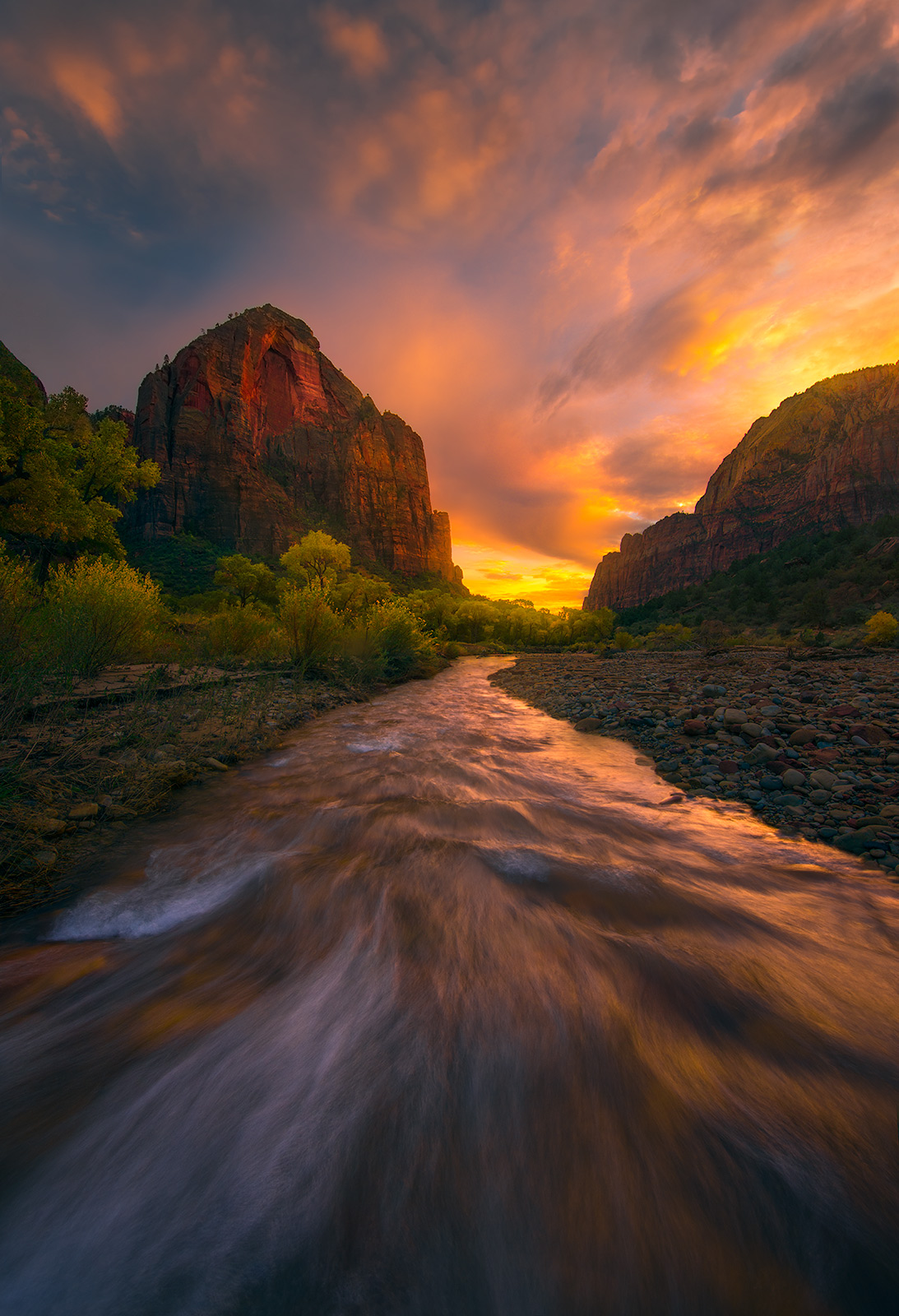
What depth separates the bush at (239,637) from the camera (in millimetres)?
11039

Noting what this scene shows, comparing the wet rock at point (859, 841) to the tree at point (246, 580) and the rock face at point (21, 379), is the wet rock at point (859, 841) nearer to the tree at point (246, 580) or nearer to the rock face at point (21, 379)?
the rock face at point (21, 379)

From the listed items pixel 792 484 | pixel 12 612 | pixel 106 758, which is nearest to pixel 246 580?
pixel 12 612

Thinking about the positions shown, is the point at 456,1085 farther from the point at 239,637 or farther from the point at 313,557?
the point at 313,557

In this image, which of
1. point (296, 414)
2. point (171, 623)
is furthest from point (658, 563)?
point (171, 623)

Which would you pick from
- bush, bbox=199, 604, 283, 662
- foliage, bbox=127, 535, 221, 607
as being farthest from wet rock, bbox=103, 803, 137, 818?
foliage, bbox=127, 535, 221, 607

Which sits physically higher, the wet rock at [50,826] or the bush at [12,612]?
the bush at [12,612]

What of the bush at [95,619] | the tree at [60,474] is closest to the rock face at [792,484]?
the tree at [60,474]

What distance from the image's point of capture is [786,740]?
5188 mm

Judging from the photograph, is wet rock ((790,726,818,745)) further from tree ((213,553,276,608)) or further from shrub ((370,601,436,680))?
tree ((213,553,276,608))

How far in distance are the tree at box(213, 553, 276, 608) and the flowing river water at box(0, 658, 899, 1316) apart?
31.3 meters

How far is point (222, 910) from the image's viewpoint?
9.35 ft

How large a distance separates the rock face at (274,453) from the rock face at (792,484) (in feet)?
213

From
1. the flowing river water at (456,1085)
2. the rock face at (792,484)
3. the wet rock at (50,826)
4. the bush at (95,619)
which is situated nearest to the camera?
the flowing river water at (456,1085)

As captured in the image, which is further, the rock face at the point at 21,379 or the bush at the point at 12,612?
the rock face at the point at 21,379
